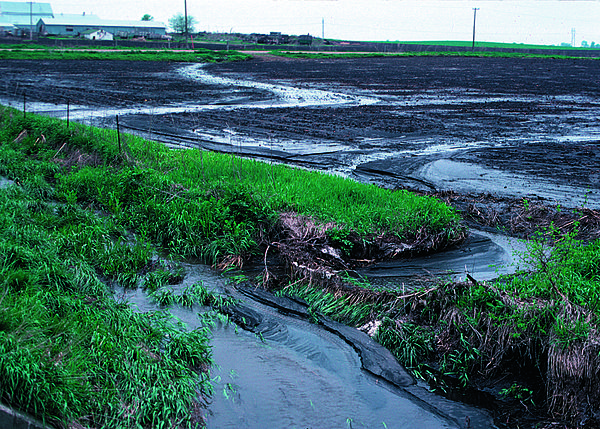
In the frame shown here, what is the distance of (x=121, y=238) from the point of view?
319 inches

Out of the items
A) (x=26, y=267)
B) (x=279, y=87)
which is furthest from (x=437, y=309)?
(x=279, y=87)

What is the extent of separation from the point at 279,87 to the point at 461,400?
26.8 metres

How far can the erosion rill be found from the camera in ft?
14.5

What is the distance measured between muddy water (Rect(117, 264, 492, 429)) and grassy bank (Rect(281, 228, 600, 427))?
0.36 meters

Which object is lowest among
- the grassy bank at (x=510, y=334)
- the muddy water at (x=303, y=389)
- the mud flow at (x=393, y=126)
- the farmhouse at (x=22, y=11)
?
the muddy water at (x=303, y=389)

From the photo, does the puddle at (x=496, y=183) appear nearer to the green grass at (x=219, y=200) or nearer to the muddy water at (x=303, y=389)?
the green grass at (x=219, y=200)

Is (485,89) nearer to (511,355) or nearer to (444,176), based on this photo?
(444,176)

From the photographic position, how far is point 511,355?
506 centimetres

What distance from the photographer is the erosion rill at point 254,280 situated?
4410mm

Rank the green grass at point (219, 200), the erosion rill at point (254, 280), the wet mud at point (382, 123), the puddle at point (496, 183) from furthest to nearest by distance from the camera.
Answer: the wet mud at point (382, 123)
the puddle at point (496, 183)
the green grass at point (219, 200)
the erosion rill at point (254, 280)

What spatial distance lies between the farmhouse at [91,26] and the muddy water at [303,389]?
300 ft

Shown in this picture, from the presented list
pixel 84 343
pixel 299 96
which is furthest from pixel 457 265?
pixel 299 96

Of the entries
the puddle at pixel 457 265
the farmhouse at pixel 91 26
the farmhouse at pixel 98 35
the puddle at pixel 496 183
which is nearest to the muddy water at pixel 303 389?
the puddle at pixel 457 265

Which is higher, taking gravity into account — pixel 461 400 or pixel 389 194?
pixel 389 194
